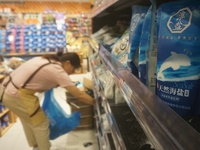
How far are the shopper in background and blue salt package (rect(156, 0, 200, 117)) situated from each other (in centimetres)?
172

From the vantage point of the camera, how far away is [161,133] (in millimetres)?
417

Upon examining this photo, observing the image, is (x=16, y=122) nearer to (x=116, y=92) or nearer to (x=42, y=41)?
(x=116, y=92)

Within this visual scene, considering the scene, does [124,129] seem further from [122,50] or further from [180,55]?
[180,55]

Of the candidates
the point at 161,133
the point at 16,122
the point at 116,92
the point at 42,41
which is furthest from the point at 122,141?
the point at 42,41

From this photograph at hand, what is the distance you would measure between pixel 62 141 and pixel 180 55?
295 centimetres

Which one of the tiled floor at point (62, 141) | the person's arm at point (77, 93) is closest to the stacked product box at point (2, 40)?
the tiled floor at point (62, 141)

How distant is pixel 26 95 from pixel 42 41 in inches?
199

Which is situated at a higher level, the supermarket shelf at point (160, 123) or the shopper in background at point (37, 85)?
the supermarket shelf at point (160, 123)

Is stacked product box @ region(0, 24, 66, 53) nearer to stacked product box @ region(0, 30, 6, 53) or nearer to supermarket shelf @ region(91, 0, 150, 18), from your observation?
stacked product box @ region(0, 30, 6, 53)

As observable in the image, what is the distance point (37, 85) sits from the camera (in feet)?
7.41

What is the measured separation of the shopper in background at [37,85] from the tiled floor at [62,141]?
1.76ft

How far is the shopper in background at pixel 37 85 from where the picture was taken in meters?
2.19

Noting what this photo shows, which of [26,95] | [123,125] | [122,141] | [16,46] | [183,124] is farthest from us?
[16,46]

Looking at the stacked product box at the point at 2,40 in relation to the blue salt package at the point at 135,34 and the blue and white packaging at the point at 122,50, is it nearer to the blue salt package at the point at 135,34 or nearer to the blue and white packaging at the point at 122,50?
the blue and white packaging at the point at 122,50
